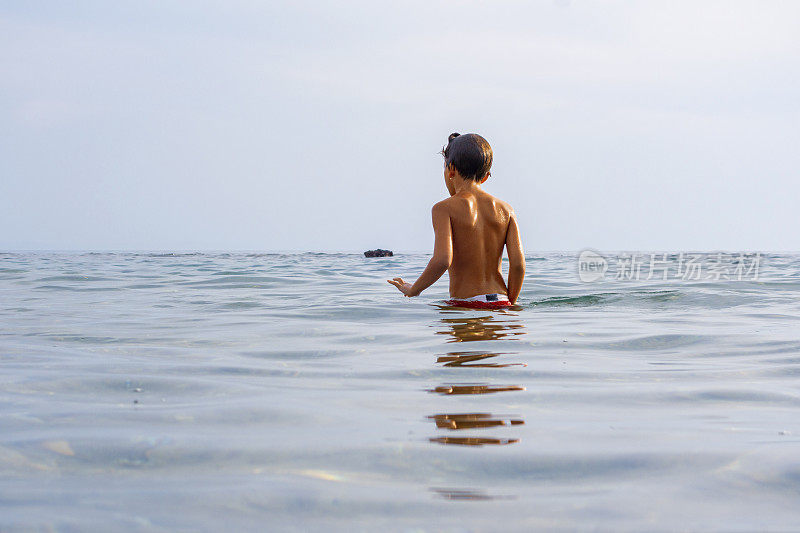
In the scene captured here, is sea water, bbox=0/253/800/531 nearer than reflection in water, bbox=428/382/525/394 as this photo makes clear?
Yes

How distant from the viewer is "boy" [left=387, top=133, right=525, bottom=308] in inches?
213

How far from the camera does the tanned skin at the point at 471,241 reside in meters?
5.36

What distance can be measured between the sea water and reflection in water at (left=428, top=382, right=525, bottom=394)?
0.01 m

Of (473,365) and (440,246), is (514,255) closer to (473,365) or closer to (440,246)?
(440,246)

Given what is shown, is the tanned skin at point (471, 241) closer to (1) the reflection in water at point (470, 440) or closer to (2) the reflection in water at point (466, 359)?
(2) the reflection in water at point (466, 359)

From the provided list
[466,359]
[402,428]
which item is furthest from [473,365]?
[402,428]

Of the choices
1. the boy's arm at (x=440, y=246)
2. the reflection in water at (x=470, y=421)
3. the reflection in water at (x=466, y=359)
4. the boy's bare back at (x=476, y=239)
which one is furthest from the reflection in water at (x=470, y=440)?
the boy's bare back at (x=476, y=239)

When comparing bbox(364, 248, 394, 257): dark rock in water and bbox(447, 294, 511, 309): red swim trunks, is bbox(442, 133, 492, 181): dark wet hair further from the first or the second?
bbox(364, 248, 394, 257): dark rock in water

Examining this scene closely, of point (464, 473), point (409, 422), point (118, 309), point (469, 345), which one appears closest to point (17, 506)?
point (464, 473)

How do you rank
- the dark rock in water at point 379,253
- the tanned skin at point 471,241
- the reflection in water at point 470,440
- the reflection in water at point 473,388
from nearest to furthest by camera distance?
the reflection in water at point 470,440, the reflection in water at point 473,388, the tanned skin at point 471,241, the dark rock in water at point 379,253

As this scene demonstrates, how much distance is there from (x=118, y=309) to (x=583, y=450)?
221 inches

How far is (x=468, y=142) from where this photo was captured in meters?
5.47

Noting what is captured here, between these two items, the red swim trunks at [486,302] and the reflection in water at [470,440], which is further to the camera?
the red swim trunks at [486,302]

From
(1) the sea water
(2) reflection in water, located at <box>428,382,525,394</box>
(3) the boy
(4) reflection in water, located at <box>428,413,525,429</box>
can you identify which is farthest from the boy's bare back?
(4) reflection in water, located at <box>428,413,525,429</box>
